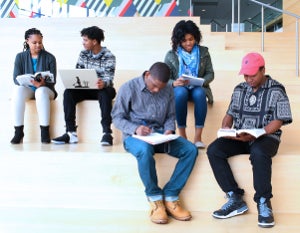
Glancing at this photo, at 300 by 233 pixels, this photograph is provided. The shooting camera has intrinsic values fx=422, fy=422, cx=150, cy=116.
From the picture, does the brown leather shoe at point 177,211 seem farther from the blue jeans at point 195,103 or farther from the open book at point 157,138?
the blue jeans at point 195,103

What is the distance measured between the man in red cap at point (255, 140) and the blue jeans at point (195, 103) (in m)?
0.30

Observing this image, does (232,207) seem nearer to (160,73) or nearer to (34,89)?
(160,73)

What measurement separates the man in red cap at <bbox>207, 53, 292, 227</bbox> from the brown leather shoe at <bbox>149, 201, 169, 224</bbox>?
1.01 feet

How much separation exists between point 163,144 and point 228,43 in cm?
282

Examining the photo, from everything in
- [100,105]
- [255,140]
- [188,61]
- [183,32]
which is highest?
[183,32]

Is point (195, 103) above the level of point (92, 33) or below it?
below

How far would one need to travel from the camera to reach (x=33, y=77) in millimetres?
3221

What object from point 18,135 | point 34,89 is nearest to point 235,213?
point 18,135

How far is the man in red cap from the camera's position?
2404 millimetres

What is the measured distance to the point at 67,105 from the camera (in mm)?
3195

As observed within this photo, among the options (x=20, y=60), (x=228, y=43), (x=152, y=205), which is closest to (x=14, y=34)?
(x=20, y=60)

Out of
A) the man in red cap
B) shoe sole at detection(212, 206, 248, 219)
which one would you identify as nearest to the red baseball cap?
the man in red cap

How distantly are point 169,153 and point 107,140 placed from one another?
610mm

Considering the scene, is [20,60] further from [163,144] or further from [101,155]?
[163,144]
